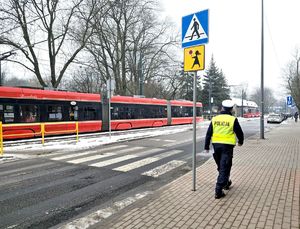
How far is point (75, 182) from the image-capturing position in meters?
7.15

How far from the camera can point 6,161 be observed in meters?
10.0

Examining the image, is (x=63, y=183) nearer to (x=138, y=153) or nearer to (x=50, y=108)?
(x=138, y=153)

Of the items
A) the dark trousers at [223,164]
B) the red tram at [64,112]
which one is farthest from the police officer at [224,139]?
the red tram at [64,112]

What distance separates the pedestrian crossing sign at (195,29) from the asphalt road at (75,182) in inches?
132

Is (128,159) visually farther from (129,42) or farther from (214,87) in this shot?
(214,87)

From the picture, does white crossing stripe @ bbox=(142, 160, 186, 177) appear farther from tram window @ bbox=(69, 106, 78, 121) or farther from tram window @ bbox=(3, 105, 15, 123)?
tram window @ bbox=(69, 106, 78, 121)

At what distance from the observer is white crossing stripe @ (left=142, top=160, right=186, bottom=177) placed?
26.9ft

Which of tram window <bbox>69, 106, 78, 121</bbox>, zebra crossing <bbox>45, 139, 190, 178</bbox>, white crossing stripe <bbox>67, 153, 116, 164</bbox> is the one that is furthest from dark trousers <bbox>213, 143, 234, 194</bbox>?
tram window <bbox>69, 106, 78, 121</bbox>

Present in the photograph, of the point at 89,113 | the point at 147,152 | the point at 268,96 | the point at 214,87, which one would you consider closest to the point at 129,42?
the point at 89,113

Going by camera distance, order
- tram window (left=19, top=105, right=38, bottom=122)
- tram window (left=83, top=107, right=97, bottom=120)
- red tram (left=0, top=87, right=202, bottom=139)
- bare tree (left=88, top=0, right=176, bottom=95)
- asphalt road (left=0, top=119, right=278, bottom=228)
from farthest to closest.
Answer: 1. bare tree (left=88, top=0, right=176, bottom=95)
2. tram window (left=83, top=107, right=97, bottom=120)
3. tram window (left=19, top=105, right=38, bottom=122)
4. red tram (left=0, top=87, right=202, bottom=139)
5. asphalt road (left=0, top=119, right=278, bottom=228)

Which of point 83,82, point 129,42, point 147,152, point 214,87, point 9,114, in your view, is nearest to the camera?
point 147,152

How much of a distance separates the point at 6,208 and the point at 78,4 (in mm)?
25699

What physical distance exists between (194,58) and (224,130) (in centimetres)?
156

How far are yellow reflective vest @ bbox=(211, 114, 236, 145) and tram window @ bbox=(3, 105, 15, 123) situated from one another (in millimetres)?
13454
